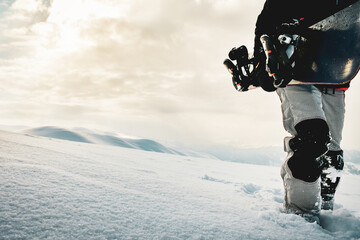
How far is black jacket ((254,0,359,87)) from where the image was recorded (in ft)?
4.96

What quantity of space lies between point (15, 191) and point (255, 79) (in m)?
2.02

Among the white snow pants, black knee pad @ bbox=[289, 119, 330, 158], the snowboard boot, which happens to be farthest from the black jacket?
the snowboard boot

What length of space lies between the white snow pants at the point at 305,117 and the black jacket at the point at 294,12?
59 cm

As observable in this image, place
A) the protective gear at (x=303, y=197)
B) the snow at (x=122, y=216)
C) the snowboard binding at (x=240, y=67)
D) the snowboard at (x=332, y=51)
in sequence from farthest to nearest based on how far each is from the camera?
the snowboard binding at (x=240, y=67)
the snowboard at (x=332, y=51)
the protective gear at (x=303, y=197)
the snow at (x=122, y=216)

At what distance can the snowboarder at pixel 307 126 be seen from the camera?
52.9 inches

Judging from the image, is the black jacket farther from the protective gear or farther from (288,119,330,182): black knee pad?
the protective gear

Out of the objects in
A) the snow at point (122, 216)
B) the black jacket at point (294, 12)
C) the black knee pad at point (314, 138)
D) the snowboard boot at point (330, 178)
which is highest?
the black jacket at point (294, 12)

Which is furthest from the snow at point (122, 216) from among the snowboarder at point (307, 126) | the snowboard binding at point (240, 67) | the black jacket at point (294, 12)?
the black jacket at point (294, 12)

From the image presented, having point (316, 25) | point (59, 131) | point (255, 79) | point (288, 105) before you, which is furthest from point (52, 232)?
point (59, 131)

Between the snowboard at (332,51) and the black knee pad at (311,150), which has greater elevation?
the snowboard at (332,51)

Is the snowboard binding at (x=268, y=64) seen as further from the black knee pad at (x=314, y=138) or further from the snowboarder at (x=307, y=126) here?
the black knee pad at (x=314, y=138)

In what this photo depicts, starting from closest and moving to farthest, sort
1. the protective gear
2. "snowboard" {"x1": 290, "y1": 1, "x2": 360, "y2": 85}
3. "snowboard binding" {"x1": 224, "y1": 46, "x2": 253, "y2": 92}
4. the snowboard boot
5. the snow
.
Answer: the snow
the protective gear
"snowboard" {"x1": 290, "y1": 1, "x2": 360, "y2": 85}
the snowboard boot
"snowboard binding" {"x1": 224, "y1": 46, "x2": 253, "y2": 92}

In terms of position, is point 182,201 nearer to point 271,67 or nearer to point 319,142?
point 319,142

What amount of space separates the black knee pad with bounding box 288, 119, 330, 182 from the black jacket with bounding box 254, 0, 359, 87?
0.86 m
